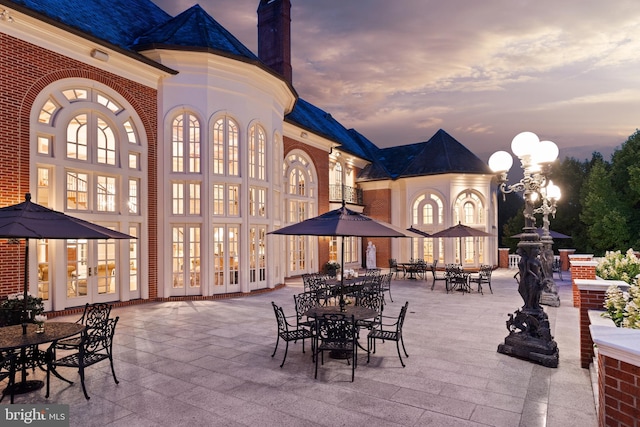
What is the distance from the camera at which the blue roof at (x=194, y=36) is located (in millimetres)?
12019

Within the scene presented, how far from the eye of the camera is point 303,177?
1930 centimetres

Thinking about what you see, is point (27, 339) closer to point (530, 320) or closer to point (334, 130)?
point (530, 320)

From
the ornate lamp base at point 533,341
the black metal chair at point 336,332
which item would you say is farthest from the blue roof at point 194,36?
the ornate lamp base at point 533,341

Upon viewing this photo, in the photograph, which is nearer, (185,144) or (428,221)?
(185,144)

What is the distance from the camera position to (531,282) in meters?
6.49

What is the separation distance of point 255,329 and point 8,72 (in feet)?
27.1

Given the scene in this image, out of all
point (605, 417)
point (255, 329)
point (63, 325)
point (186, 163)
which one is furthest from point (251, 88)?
point (605, 417)

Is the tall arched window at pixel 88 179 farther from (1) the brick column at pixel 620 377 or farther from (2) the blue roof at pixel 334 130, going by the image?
(1) the brick column at pixel 620 377

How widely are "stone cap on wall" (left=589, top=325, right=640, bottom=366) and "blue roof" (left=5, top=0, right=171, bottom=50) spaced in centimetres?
1188

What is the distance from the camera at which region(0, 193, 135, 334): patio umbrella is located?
16.2ft

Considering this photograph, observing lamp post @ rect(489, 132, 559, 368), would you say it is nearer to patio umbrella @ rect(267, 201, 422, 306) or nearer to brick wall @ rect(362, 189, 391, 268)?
patio umbrella @ rect(267, 201, 422, 306)

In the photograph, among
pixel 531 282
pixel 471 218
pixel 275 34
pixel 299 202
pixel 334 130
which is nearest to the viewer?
pixel 531 282

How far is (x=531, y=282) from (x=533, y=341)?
3.20 feet

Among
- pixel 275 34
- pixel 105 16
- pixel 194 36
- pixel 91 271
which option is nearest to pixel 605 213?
pixel 275 34
